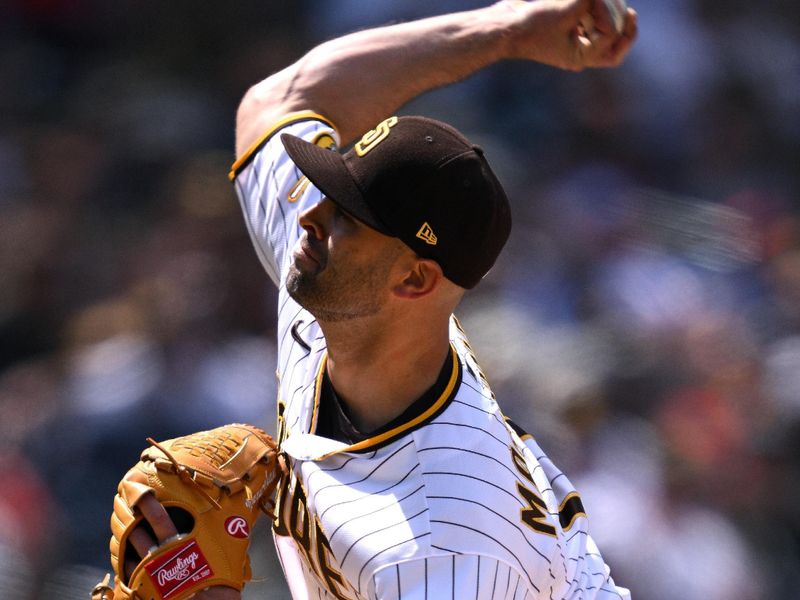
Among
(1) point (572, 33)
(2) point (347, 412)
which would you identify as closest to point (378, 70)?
(1) point (572, 33)

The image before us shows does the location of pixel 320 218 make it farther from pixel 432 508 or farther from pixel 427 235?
pixel 432 508

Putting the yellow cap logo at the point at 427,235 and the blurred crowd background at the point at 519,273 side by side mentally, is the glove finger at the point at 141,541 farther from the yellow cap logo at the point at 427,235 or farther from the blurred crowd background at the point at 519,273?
the blurred crowd background at the point at 519,273

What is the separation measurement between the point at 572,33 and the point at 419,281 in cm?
91

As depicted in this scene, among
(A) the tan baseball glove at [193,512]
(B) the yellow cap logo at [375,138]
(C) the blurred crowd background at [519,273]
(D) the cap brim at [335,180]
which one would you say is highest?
(B) the yellow cap logo at [375,138]

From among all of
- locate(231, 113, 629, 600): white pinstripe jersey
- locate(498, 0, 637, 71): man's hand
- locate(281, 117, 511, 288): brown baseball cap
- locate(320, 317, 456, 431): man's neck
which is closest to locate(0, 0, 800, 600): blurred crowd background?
locate(498, 0, 637, 71): man's hand

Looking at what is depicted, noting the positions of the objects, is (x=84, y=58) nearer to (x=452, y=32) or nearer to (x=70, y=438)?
(x=70, y=438)

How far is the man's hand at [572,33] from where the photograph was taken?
2.58 m

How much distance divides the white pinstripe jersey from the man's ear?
0.16m

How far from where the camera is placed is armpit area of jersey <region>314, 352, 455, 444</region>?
193cm

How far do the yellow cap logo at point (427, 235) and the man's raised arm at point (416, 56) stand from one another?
0.70m

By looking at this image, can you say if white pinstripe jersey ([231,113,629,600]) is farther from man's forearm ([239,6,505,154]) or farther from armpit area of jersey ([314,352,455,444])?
man's forearm ([239,6,505,154])

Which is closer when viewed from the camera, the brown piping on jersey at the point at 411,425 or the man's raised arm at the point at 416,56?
the brown piping on jersey at the point at 411,425

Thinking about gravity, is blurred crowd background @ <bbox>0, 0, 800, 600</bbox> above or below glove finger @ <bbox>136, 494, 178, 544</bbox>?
below

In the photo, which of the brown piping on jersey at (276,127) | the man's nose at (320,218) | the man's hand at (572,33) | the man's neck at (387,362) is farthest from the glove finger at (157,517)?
the man's hand at (572,33)
